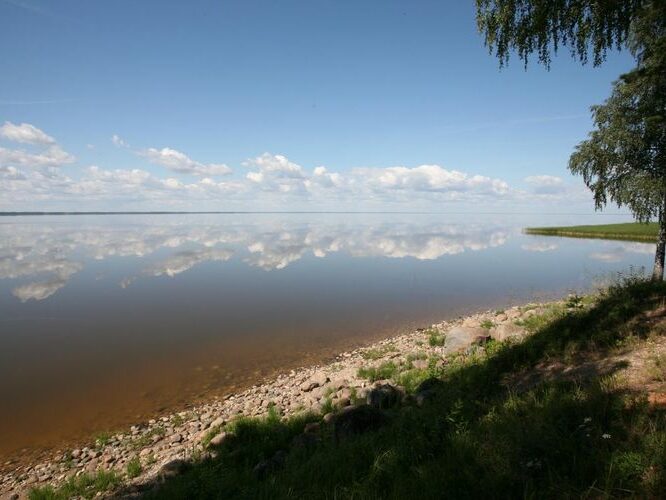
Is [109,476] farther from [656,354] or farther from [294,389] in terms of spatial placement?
[656,354]

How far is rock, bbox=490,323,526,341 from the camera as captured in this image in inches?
549

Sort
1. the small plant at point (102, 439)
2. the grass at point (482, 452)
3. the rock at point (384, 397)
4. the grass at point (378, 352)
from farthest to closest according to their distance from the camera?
1. the grass at point (378, 352)
2. the small plant at point (102, 439)
3. the rock at point (384, 397)
4. the grass at point (482, 452)

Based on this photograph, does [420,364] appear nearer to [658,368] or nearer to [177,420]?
[658,368]

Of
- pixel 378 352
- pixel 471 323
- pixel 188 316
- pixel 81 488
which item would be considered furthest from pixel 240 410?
pixel 188 316

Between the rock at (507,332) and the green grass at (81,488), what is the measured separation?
1326 centimetres

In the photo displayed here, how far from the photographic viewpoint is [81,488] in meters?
8.72

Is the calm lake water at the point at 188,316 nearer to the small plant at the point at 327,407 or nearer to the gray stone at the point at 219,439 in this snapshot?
the gray stone at the point at 219,439

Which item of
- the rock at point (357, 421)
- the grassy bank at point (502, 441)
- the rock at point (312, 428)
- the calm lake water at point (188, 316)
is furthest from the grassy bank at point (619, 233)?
the rock at point (312, 428)

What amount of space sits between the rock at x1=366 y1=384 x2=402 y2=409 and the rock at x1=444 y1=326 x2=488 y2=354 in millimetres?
5018

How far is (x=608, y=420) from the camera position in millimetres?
5707

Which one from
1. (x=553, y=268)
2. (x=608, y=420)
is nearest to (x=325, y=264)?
(x=553, y=268)

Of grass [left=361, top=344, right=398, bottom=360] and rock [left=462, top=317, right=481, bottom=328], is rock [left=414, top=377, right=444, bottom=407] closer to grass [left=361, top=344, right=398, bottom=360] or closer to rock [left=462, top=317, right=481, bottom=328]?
grass [left=361, top=344, right=398, bottom=360]

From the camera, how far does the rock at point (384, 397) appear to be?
1052cm

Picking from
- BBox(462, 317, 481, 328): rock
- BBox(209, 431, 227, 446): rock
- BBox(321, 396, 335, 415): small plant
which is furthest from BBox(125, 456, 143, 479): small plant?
BBox(462, 317, 481, 328): rock
